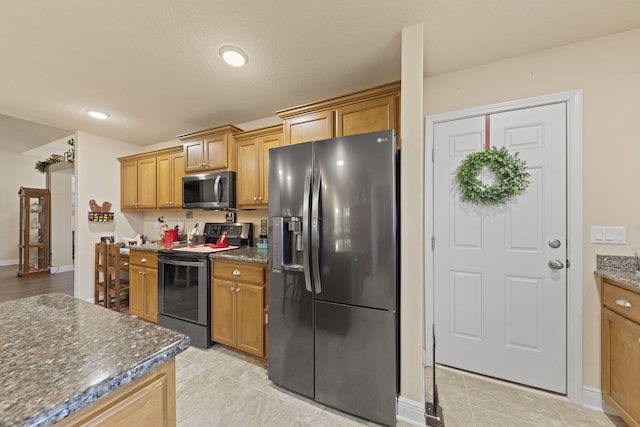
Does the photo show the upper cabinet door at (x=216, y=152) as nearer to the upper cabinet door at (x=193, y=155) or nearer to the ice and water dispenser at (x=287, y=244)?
the upper cabinet door at (x=193, y=155)

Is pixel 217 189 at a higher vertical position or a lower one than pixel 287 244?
higher

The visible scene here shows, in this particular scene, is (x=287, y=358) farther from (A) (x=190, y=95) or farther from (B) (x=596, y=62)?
(B) (x=596, y=62)

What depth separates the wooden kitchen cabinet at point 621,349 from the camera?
4.45 ft

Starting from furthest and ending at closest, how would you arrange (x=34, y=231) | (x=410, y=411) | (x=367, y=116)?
(x=34, y=231) → (x=367, y=116) → (x=410, y=411)

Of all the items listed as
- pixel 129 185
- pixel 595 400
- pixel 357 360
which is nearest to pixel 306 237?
pixel 357 360

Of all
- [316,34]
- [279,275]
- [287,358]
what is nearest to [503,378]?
[287,358]

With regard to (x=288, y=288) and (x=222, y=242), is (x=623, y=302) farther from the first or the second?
(x=222, y=242)

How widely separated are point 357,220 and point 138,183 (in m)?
3.69

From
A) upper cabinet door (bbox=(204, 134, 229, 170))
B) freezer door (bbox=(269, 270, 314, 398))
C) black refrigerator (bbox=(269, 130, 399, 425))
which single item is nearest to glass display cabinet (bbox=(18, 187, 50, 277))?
upper cabinet door (bbox=(204, 134, 229, 170))

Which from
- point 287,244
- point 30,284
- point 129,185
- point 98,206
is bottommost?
point 30,284

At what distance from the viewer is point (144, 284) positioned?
2.86 m

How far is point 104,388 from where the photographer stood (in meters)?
0.54

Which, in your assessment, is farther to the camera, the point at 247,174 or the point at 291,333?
the point at 247,174

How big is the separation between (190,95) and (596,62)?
3.30 meters
